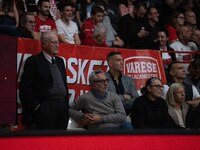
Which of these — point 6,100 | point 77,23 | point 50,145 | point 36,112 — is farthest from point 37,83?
point 77,23

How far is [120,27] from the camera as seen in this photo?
493 inches

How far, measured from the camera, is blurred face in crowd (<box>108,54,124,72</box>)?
9836 mm

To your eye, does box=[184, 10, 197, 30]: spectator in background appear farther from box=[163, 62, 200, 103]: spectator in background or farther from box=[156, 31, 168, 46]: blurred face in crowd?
box=[163, 62, 200, 103]: spectator in background

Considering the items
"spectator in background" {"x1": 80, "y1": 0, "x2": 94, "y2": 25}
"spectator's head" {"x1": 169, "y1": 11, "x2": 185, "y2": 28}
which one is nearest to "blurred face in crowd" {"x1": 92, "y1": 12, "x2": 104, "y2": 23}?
"spectator in background" {"x1": 80, "y1": 0, "x2": 94, "y2": 25}

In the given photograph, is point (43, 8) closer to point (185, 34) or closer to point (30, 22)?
point (30, 22)

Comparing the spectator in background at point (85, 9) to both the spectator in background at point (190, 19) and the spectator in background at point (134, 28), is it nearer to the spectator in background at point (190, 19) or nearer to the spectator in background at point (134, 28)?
the spectator in background at point (134, 28)

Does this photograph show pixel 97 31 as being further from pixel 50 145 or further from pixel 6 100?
pixel 50 145

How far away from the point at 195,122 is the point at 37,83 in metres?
2.47

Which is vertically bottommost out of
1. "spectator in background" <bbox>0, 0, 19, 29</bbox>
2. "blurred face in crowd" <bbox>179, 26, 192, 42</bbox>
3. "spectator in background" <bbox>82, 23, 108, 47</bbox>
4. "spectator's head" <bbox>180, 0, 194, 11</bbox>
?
"spectator in background" <bbox>82, 23, 108, 47</bbox>

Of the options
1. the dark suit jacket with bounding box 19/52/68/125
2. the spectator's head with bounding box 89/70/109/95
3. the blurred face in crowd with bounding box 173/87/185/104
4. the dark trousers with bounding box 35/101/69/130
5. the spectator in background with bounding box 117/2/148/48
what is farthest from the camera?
the spectator in background with bounding box 117/2/148/48

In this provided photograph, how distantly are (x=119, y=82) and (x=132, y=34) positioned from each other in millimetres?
2520

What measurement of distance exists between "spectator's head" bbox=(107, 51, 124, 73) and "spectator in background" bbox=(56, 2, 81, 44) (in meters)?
1.24

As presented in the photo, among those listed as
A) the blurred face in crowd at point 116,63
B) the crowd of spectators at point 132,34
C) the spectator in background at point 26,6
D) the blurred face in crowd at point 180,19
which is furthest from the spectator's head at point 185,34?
the blurred face in crowd at point 116,63

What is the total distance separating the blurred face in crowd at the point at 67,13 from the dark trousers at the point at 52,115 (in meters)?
2.66
